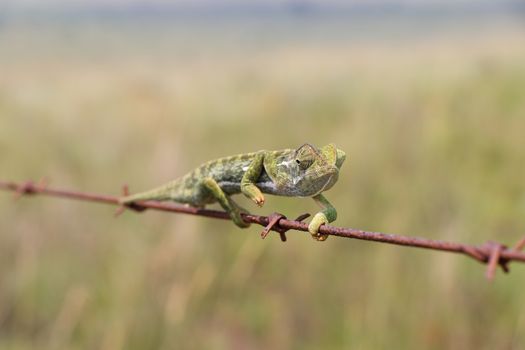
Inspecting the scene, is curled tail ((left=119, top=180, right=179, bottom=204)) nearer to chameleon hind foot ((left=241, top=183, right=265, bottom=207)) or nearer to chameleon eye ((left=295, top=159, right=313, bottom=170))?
chameleon hind foot ((left=241, top=183, right=265, bottom=207))

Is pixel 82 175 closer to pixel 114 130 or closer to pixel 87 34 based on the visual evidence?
pixel 114 130

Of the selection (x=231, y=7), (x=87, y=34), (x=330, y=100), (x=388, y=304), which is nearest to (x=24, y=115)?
(x=330, y=100)

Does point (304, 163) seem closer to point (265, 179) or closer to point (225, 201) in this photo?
point (265, 179)

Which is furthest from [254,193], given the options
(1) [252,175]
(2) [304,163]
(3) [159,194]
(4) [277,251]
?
(4) [277,251]

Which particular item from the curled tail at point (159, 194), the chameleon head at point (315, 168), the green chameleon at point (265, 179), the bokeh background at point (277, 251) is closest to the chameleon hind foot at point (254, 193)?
the green chameleon at point (265, 179)

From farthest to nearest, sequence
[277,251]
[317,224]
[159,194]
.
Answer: [277,251] < [159,194] < [317,224]

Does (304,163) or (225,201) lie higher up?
(304,163)
